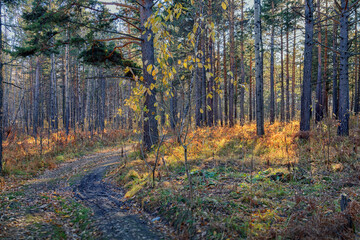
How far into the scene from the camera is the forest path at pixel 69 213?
4027 millimetres

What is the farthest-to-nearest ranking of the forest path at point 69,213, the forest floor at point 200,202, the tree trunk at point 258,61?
1. the tree trunk at point 258,61
2. the forest path at point 69,213
3. the forest floor at point 200,202

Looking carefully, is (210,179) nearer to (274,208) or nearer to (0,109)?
(274,208)

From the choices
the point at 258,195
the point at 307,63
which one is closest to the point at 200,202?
the point at 258,195

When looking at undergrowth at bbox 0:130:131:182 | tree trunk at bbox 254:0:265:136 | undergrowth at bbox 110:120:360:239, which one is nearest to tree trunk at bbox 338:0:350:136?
undergrowth at bbox 110:120:360:239

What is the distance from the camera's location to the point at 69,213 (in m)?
5.18

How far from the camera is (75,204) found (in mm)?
5672

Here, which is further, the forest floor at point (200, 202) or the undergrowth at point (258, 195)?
the forest floor at point (200, 202)

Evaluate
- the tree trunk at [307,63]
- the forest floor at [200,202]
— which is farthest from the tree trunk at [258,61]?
the forest floor at [200,202]

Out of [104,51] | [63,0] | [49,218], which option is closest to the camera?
[49,218]

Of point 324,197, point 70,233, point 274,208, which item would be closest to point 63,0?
point 70,233

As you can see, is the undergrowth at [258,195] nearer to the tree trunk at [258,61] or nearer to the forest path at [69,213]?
the forest path at [69,213]

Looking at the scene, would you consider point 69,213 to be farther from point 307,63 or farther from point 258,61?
point 307,63

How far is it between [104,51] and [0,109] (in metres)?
4.41

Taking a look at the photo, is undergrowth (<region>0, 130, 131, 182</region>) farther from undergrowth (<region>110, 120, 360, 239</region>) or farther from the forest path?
undergrowth (<region>110, 120, 360, 239</region>)
